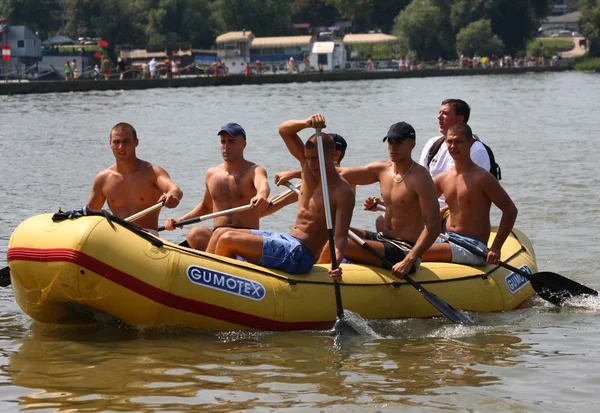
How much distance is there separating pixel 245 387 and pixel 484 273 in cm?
302

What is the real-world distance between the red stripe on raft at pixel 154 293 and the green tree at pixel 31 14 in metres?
93.4

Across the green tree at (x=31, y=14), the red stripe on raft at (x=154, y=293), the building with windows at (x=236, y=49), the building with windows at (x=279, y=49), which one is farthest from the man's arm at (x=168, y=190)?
the green tree at (x=31, y=14)

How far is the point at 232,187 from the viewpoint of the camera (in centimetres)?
947

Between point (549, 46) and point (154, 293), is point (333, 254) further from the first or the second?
point (549, 46)

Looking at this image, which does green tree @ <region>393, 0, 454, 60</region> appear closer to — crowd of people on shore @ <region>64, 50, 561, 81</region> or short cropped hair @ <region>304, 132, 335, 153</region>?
crowd of people on shore @ <region>64, 50, 561, 81</region>

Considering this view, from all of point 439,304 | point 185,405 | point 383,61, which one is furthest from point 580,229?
point 383,61

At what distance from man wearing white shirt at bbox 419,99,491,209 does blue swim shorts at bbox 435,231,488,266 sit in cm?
74

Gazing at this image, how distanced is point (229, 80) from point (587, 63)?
143ft

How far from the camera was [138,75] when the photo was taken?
65.4 metres

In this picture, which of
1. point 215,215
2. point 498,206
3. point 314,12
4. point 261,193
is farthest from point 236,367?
point 314,12

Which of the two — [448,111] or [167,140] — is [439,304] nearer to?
[448,111]

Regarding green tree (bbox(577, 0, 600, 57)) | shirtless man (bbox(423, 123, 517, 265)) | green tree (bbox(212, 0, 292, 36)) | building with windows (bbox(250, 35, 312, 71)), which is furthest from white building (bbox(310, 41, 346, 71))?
shirtless man (bbox(423, 123, 517, 265))

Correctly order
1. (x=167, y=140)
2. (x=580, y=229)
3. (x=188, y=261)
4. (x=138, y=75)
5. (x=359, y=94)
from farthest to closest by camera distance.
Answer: (x=138, y=75), (x=359, y=94), (x=167, y=140), (x=580, y=229), (x=188, y=261)

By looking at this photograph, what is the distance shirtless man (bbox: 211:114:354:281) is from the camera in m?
8.75
